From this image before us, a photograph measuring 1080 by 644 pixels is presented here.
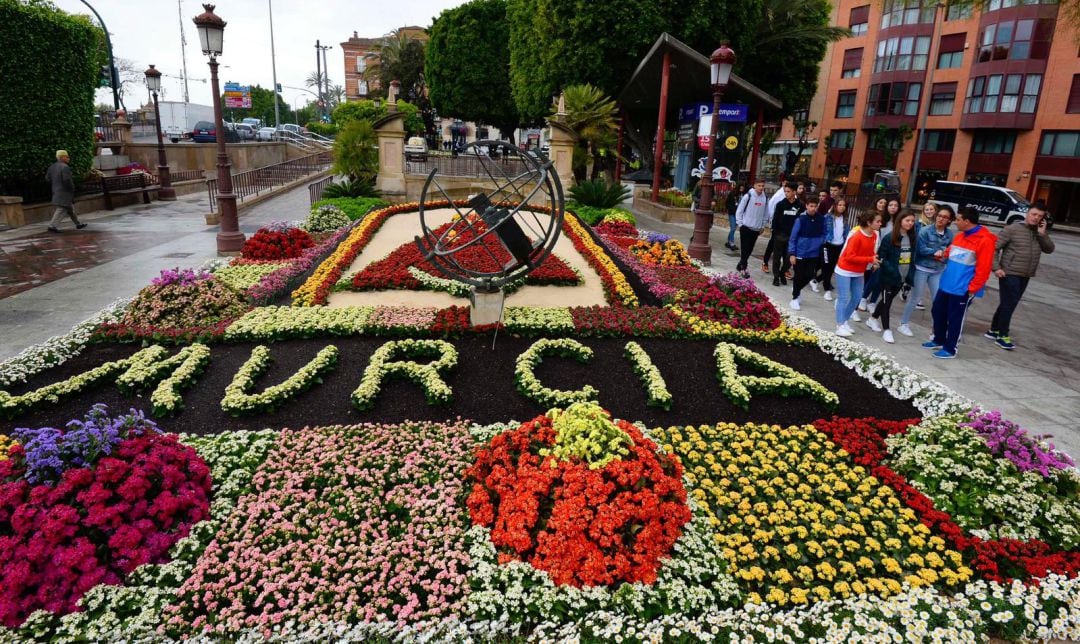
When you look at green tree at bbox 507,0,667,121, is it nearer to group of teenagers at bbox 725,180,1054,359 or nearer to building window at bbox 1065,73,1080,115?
group of teenagers at bbox 725,180,1054,359

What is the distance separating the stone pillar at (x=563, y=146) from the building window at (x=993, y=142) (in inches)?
1201

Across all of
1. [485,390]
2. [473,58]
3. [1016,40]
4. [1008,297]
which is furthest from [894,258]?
[473,58]

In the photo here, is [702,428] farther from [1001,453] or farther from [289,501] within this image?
[289,501]

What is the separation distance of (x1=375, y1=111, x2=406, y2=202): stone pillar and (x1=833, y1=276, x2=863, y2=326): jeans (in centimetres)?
1482

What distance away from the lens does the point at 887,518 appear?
15.9 feet

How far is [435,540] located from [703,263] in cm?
1053

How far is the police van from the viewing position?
1095 inches

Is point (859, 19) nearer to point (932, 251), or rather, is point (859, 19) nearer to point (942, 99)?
point (942, 99)

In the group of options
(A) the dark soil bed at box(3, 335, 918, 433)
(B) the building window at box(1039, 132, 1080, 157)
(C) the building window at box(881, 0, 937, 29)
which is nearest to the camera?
(A) the dark soil bed at box(3, 335, 918, 433)

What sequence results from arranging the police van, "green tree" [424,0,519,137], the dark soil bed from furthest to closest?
1. "green tree" [424,0,519,137]
2. the police van
3. the dark soil bed

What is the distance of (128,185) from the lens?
22797 mm

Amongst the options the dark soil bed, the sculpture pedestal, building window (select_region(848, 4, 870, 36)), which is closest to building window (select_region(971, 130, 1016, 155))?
building window (select_region(848, 4, 870, 36))

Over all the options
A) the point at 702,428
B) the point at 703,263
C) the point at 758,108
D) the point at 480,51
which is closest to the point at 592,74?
the point at 758,108

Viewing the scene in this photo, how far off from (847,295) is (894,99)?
40.3 m
